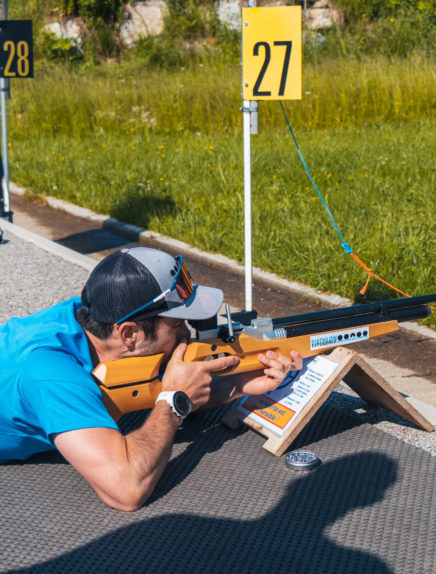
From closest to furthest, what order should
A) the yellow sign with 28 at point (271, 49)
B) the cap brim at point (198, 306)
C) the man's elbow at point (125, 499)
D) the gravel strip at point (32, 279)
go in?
1. the man's elbow at point (125, 499)
2. the cap brim at point (198, 306)
3. the yellow sign with 28 at point (271, 49)
4. the gravel strip at point (32, 279)

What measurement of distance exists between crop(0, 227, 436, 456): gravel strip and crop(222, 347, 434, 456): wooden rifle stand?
0.41ft

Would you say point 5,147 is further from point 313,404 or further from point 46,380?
point 46,380

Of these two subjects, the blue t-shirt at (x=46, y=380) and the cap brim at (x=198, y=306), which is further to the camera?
the cap brim at (x=198, y=306)

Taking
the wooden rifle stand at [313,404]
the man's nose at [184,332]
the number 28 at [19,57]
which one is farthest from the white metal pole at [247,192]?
the number 28 at [19,57]

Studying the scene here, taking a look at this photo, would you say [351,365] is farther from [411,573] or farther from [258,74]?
[258,74]

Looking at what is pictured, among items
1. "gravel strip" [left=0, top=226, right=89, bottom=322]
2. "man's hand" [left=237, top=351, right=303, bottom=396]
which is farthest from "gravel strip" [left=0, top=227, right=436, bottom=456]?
"man's hand" [left=237, top=351, right=303, bottom=396]

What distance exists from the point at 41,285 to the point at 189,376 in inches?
163

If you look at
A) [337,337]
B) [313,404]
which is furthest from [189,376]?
[337,337]

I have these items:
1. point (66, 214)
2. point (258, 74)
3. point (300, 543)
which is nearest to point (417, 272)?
point (258, 74)

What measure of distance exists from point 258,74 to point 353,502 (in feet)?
10.4

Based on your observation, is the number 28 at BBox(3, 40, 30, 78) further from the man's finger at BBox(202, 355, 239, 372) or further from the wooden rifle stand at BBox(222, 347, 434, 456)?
the man's finger at BBox(202, 355, 239, 372)

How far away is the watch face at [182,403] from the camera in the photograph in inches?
112

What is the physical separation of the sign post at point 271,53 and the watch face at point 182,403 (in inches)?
112

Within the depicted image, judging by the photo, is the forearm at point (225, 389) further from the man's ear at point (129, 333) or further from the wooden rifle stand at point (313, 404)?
the man's ear at point (129, 333)
